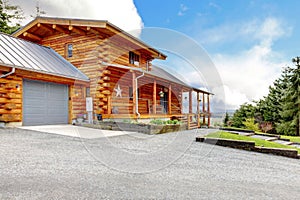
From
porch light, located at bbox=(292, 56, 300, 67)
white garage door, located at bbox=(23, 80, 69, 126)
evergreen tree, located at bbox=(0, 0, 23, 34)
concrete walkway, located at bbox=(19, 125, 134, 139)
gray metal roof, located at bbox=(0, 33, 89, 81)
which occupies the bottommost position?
concrete walkway, located at bbox=(19, 125, 134, 139)

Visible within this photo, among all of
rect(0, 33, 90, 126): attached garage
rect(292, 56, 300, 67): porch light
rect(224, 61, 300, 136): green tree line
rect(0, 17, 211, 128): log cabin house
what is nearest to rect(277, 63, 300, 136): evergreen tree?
rect(224, 61, 300, 136): green tree line

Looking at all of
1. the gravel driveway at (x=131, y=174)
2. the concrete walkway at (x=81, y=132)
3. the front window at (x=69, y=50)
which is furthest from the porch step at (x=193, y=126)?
the front window at (x=69, y=50)

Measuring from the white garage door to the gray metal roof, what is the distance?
2.55 ft

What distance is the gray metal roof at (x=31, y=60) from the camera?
7898 mm

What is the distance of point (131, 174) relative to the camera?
3.25 meters

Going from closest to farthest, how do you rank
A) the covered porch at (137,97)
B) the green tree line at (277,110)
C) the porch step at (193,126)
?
1. the covered porch at (137,97)
2. the porch step at (193,126)
3. the green tree line at (277,110)

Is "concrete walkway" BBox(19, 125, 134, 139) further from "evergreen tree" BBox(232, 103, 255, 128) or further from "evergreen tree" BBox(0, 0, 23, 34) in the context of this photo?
"evergreen tree" BBox(0, 0, 23, 34)

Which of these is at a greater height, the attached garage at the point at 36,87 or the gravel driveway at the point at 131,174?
the attached garage at the point at 36,87

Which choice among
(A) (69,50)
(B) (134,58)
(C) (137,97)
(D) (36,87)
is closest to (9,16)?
(A) (69,50)

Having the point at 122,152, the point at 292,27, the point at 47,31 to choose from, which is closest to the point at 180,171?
the point at 122,152

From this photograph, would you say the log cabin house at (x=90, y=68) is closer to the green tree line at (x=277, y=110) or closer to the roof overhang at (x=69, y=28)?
the roof overhang at (x=69, y=28)

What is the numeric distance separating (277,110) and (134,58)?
14142mm

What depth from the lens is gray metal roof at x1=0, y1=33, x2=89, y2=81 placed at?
25.9ft

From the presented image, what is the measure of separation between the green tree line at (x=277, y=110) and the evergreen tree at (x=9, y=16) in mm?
22374
